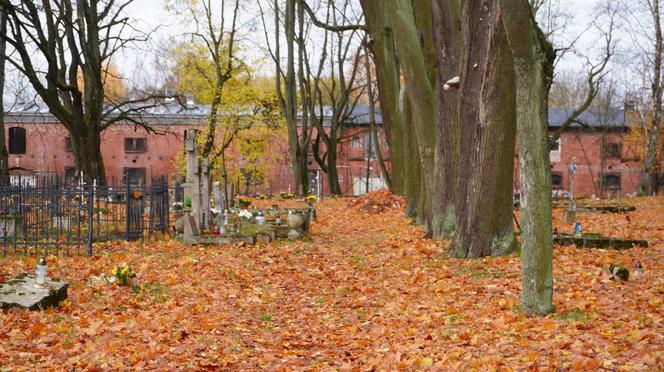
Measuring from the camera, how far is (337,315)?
10180 millimetres

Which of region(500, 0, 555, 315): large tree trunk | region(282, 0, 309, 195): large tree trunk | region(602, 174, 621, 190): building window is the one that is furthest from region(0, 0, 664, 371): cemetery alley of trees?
region(602, 174, 621, 190): building window

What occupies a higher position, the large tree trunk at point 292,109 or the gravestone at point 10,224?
the large tree trunk at point 292,109

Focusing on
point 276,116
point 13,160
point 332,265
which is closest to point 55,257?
point 332,265

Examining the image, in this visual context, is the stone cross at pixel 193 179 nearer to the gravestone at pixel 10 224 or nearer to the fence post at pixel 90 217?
the fence post at pixel 90 217

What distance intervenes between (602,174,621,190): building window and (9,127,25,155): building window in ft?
130

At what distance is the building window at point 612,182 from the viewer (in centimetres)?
5609

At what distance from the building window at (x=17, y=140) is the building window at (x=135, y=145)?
685 cm

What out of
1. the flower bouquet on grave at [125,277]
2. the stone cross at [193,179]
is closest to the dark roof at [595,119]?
the stone cross at [193,179]

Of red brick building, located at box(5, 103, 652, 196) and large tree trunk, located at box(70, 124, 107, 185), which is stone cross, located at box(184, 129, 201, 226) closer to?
large tree trunk, located at box(70, 124, 107, 185)

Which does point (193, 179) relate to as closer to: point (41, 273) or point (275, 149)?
point (41, 273)

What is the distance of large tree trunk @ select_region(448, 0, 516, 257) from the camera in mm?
12859

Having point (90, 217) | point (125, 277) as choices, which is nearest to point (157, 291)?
point (125, 277)

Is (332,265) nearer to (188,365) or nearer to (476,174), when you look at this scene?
(476,174)

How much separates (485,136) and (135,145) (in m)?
45.1
